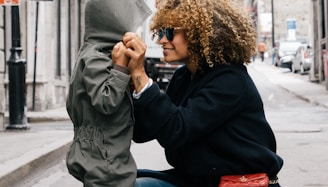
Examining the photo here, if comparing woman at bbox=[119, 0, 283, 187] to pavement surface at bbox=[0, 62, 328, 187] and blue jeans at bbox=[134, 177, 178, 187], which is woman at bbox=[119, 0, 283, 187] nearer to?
blue jeans at bbox=[134, 177, 178, 187]

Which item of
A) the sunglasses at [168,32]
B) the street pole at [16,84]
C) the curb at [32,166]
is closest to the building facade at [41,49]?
the street pole at [16,84]

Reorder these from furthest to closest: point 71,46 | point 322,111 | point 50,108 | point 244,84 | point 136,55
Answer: point 71,46 → point 50,108 → point 322,111 → point 244,84 → point 136,55

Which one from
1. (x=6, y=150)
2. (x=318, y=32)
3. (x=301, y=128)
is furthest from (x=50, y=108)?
(x=318, y=32)

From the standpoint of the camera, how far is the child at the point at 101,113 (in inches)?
92.1

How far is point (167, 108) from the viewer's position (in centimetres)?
249

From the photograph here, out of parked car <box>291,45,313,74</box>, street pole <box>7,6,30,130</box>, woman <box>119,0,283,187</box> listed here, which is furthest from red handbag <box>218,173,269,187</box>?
parked car <box>291,45,313,74</box>

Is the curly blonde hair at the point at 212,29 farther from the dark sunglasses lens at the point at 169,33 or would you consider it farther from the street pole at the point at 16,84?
the street pole at the point at 16,84

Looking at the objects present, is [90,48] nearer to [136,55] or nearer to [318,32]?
[136,55]

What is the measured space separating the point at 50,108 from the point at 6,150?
10.4 metres

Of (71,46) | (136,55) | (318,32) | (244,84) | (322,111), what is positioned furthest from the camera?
→ (318,32)

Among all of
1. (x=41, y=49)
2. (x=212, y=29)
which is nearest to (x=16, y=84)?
(x=41, y=49)

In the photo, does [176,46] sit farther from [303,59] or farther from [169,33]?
[303,59]

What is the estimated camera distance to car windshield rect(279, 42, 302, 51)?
45375mm

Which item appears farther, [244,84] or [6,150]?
[6,150]
